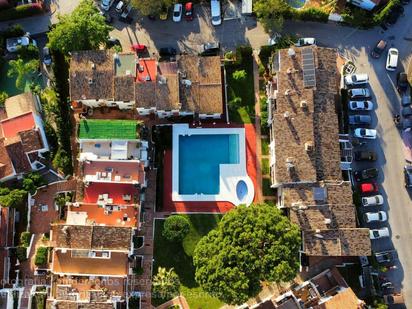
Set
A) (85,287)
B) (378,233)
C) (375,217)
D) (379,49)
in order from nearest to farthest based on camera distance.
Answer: (85,287) < (378,233) < (375,217) < (379,49)

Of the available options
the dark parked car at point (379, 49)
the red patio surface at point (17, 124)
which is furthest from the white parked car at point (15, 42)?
the dark parked car at point (379, 49)

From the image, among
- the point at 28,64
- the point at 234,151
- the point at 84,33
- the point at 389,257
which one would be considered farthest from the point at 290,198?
the point at 28,64

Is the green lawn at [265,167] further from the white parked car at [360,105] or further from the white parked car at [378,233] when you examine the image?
the white parked car at [378,233]

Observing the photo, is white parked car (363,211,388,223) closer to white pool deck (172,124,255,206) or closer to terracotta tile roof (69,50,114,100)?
white pool deck (172,124,255,206)

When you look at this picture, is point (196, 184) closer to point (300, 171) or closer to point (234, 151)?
point (234, 151)

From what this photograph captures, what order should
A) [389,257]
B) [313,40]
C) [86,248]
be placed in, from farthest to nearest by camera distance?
[313,40] < [389,257] < [86,248]

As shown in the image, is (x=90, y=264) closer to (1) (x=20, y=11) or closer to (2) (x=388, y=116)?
(1) (x=20, y=11)

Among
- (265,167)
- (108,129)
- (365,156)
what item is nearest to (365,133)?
(365,156)
